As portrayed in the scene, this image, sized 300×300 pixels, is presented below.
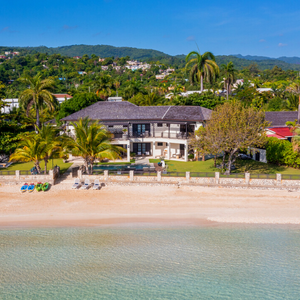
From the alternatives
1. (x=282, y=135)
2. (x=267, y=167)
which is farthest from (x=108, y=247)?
(x=282, y=135)

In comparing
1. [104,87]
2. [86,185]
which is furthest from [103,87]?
[86,185]

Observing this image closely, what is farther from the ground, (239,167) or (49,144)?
(49,144)

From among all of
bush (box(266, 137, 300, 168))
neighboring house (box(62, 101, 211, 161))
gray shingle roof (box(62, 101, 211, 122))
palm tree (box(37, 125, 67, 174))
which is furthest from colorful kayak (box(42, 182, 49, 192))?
bush (box(266, 137, 300, 168))

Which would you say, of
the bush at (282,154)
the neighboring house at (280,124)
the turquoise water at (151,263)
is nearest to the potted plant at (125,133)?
the bush at (282,154)

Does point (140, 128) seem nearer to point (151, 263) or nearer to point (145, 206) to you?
point (145, 206)

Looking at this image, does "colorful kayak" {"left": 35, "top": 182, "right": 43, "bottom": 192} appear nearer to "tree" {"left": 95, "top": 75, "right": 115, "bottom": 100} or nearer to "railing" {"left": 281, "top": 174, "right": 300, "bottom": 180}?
"railing" {"left": 281, "top": 174, "right": 300, "bottom": 180}

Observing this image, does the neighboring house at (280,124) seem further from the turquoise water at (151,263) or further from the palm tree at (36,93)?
the palm tree at (36,93)
